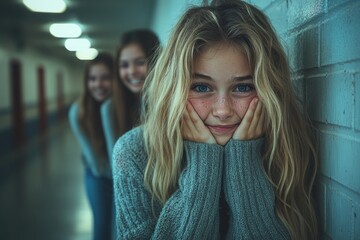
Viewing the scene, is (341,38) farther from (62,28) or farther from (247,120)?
(62,28)

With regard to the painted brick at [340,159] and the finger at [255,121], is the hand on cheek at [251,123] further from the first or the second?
the painted brick at [340,159]

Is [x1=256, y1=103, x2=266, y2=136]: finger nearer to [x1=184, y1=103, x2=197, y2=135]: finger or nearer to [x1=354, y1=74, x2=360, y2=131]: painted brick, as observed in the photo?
[x1=184, y1=103, x2=197, y2=135]: finger

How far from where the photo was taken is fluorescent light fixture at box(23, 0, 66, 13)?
6.43 m

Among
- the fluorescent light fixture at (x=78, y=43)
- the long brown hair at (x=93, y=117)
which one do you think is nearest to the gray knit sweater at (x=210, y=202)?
the long brown hair at (x=93, y=117)

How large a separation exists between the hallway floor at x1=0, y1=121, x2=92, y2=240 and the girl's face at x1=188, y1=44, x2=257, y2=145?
128 inches

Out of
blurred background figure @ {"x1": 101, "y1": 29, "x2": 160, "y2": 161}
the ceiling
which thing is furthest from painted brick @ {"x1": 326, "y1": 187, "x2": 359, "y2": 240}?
the ceiling

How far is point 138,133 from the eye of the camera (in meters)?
1.41

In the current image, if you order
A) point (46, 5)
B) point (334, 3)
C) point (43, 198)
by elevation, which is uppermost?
point (46, 5)

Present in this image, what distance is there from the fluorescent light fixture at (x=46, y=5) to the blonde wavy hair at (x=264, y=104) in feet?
18.9

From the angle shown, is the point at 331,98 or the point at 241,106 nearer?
the point at 331,98

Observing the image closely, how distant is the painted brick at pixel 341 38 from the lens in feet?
2.98

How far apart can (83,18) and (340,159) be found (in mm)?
8223

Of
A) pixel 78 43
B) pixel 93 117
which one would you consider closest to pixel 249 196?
pixel 93 117

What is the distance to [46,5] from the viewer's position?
6.70 metres
